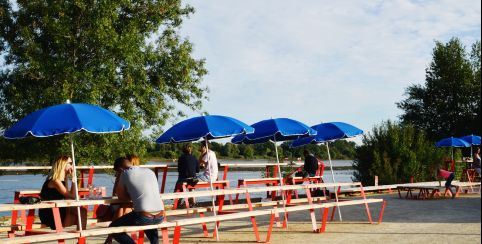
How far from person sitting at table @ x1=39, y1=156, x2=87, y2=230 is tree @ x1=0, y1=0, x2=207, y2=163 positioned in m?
10.1

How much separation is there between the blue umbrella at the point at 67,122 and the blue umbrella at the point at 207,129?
6.42 feet

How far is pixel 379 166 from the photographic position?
85.7 feet

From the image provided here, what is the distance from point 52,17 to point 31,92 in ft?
8.62

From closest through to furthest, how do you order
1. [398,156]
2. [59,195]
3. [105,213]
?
[59,195] < [105,213] < [398,156]

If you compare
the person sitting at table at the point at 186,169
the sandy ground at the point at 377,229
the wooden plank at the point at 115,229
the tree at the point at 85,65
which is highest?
the tree at the point at 85,65

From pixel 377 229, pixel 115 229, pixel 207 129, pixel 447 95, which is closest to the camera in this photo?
pixel 115 229

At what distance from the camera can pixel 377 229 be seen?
1051 cm

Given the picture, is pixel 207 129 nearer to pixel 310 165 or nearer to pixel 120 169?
pixel 120 169

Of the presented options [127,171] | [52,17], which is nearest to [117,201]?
[127,171]

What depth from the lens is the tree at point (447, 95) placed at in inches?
1734

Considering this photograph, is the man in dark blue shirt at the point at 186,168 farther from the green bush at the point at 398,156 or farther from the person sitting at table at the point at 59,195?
the green bush at the point at 398,156

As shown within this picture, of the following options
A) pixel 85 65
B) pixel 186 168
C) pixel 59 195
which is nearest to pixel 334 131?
pixel 186 168

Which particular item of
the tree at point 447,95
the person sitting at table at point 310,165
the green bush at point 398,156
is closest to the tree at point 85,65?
the person sitting at table at point 310,165

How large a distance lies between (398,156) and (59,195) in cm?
2051
